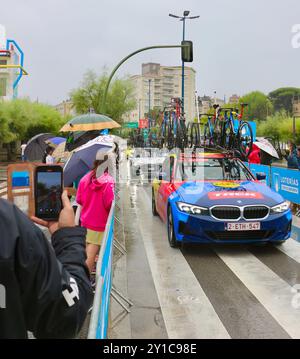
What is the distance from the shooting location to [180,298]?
5.19 meters

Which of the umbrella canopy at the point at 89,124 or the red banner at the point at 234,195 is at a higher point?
the umbrella canopy at the point at 89,124

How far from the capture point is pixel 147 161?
2583 centimetres

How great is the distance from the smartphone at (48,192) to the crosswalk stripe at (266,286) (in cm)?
280

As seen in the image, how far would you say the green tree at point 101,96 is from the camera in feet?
220

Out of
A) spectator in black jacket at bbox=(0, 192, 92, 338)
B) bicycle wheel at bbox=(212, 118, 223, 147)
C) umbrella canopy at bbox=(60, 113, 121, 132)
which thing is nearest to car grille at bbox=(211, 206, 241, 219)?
umbrella canopy at bbox=(60, 113, 121, 132)

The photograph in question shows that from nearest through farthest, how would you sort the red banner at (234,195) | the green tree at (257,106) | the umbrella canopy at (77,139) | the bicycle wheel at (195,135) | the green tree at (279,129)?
the red banner at (234,195) → the umbrella canopy at (77,139) → the bicycle wheel at (195,135) → the green tree at (279,129) → the green tree at (257,106)

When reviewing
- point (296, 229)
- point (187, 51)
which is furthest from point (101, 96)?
point (296, 229)

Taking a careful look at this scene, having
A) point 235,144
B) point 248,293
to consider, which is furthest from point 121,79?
point 248,293

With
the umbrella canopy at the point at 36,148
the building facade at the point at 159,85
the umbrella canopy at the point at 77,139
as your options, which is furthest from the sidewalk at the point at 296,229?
the building facade at the point at 159,85

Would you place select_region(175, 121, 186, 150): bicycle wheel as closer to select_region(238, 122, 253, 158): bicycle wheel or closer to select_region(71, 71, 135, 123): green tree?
select_region(238, 122, 253, 158): bicycle wheel

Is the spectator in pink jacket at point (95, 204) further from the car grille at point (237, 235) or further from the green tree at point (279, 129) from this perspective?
the green tree at point (279, 129)

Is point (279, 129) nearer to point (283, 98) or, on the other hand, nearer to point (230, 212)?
point (230, 212)

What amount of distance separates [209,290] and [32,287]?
4.38 meters

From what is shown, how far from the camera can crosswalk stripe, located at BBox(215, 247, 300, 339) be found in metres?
4.50
